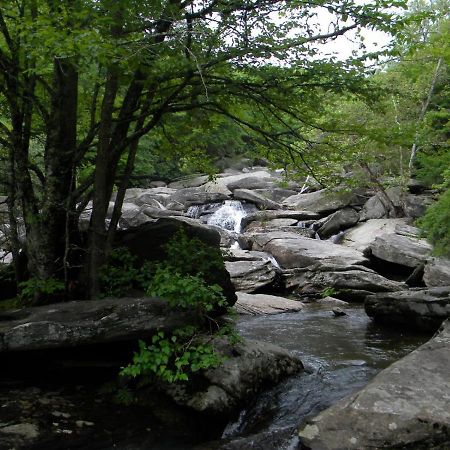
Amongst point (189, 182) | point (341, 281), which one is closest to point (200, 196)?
point (189, 182)

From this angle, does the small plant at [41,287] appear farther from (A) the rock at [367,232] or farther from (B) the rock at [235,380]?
(A) the rock at [367,232]

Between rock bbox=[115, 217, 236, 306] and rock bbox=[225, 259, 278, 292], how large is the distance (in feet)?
12.5

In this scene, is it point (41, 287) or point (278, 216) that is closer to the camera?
point (41, 287)

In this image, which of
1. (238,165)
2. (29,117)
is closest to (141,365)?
(29,117)

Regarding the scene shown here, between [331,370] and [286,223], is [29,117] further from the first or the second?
[286,223]

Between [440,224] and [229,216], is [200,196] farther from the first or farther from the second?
[440,224]

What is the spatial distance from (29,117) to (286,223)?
1619cm

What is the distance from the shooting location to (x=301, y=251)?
16.4 m

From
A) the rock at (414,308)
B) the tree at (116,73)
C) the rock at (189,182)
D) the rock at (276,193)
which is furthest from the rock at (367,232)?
the rock at (189,182)

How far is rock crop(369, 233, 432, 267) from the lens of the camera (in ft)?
51.5

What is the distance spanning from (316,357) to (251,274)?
676 centimetres

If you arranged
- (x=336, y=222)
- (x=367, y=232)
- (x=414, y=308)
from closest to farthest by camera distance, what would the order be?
(x=414, y=308), (x=367, y=232), (x=336, y=222)

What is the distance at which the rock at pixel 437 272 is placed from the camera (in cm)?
1273

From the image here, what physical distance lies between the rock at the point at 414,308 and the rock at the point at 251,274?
4.41 meters
